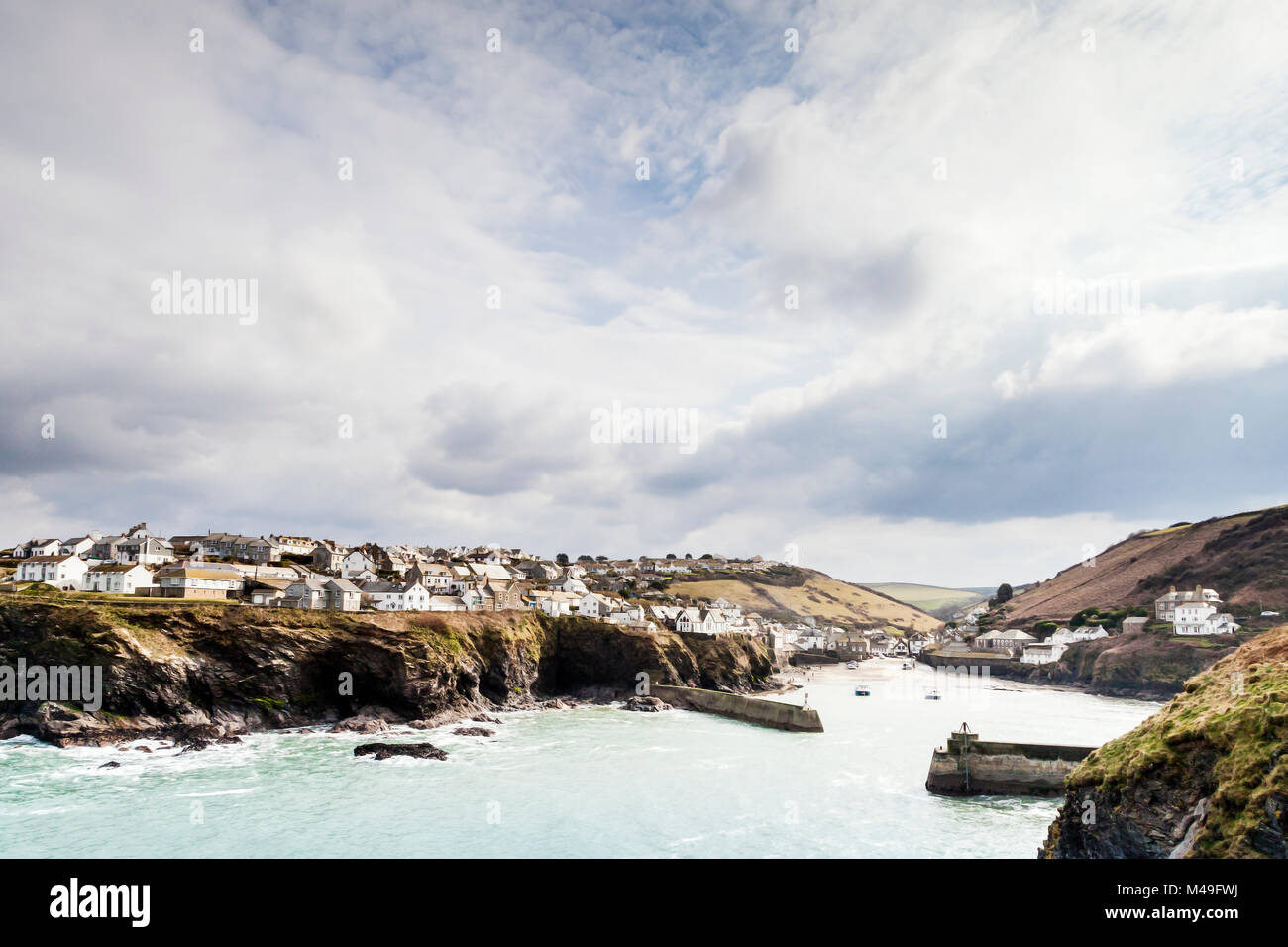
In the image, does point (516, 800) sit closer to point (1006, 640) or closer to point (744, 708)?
point (744, 708)

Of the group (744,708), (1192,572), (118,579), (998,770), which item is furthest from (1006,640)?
(118,579)

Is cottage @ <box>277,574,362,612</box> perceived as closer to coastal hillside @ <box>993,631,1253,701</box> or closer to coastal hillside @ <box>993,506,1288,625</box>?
coastal hillside @ <box>993,631,1253,701</box>

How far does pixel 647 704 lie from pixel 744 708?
10839 mm

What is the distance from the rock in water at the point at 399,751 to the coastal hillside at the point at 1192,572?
13312 centimetres

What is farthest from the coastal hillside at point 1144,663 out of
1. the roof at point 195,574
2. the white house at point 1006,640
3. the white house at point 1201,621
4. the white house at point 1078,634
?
the roof at point 195,574

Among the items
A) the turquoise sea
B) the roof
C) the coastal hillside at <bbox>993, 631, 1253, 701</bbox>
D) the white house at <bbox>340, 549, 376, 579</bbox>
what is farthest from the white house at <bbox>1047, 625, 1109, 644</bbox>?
the roof

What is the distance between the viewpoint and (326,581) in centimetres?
7238

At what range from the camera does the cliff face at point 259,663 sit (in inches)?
1922

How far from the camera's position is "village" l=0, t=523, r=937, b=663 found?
232 feet

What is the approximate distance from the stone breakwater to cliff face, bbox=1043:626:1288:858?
62.3 ft

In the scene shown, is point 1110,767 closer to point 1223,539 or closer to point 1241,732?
point 1241,732

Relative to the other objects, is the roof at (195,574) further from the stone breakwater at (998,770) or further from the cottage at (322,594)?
the stone breakwater at (998,770)
